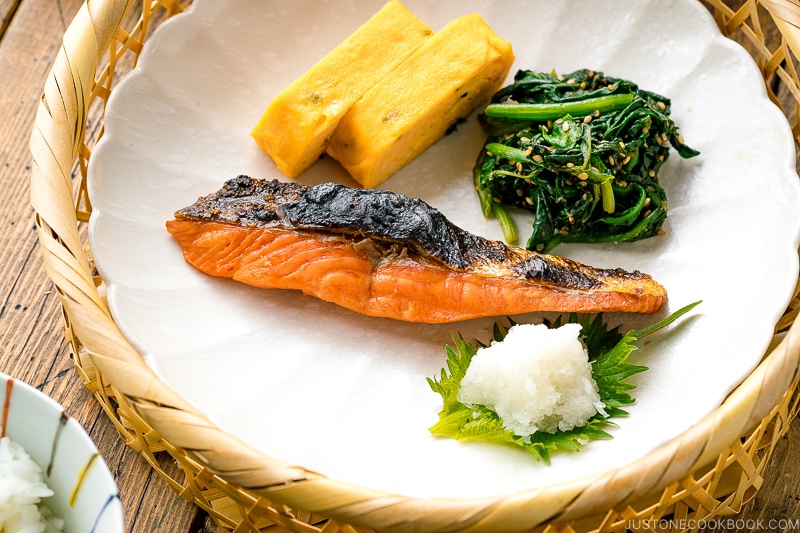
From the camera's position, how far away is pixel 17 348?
353 centimetres

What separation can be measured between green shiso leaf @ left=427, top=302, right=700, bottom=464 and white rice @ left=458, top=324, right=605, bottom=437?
0.12ft

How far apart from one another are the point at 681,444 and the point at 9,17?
4118 mm

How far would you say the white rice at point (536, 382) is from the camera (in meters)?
2.95

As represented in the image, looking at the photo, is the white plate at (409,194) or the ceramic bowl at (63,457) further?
the white plate at (409,194)

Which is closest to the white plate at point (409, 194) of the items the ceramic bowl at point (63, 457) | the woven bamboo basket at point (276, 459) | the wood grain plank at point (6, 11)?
the woven bamboo basket at point (276, 459)

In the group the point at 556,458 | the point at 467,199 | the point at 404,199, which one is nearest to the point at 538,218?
the point at 467,199

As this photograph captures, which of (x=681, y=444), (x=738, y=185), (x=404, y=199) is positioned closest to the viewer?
(x=681, y=444)

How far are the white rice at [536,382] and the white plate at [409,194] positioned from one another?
142mm

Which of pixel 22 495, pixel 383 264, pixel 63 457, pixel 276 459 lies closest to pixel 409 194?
pixel 383 264

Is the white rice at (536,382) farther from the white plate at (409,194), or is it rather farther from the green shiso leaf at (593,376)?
the white plate at (409,194)

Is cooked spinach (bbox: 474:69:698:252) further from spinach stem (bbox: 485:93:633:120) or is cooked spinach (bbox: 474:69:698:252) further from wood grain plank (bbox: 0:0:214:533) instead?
wood grain plank (bbox: 0:0:214:533)

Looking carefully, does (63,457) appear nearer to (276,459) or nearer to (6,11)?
(276,459)

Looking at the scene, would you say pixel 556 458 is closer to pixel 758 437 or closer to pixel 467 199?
pixel 758 437

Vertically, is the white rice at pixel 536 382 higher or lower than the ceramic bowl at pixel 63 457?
lower
